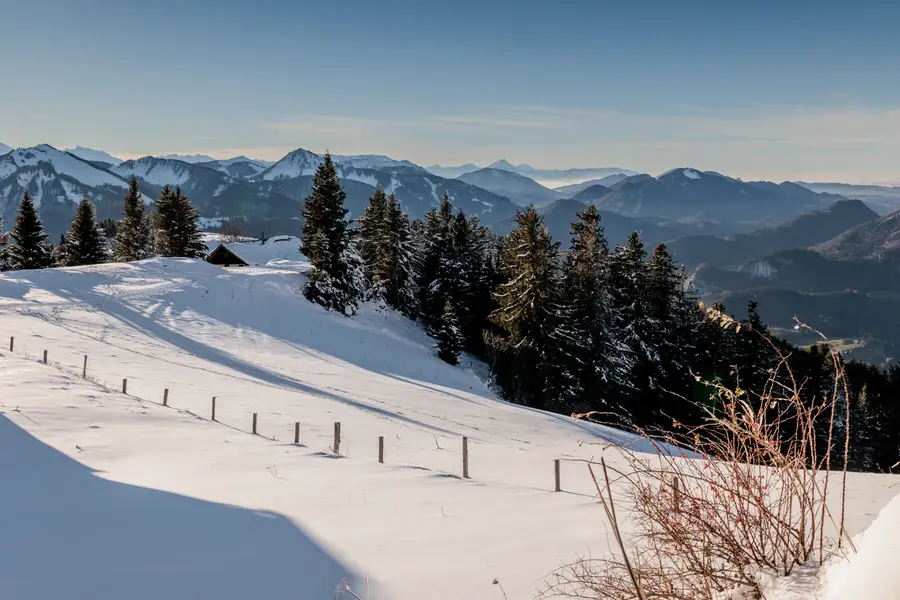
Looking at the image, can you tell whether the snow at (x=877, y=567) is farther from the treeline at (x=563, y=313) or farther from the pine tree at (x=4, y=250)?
the pine tree at (x=4, y=250)

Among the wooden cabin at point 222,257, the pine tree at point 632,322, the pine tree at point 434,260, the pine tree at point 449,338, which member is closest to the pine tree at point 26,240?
the wooden cabin at point 222,257

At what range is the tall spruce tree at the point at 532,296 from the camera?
37188 mm

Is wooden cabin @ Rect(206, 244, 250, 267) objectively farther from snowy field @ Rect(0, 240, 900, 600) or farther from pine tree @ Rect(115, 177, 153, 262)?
snowy field @ Rect(0, 240, 900, 600)

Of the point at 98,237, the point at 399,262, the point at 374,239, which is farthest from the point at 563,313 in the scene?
the point at 98,237

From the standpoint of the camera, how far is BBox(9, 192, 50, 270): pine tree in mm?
47156

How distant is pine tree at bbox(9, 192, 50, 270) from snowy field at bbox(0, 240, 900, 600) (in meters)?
26.3

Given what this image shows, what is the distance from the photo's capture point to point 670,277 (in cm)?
4125

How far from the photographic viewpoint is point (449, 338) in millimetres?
42219

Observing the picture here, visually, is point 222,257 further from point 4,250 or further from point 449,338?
point 449,338

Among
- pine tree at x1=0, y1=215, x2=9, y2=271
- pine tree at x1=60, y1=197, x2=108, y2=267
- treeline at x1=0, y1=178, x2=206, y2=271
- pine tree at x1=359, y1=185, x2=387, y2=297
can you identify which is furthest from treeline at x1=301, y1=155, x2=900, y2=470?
pine tree at x1=0, y1=215, x2=9, y2=271

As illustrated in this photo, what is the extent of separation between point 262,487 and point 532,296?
98.5 feet

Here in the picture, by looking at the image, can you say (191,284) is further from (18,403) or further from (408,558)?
(408,558)

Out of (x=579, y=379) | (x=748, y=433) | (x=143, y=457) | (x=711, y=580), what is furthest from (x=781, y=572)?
(x=579, y=379)

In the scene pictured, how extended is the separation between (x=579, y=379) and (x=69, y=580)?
3448cm
